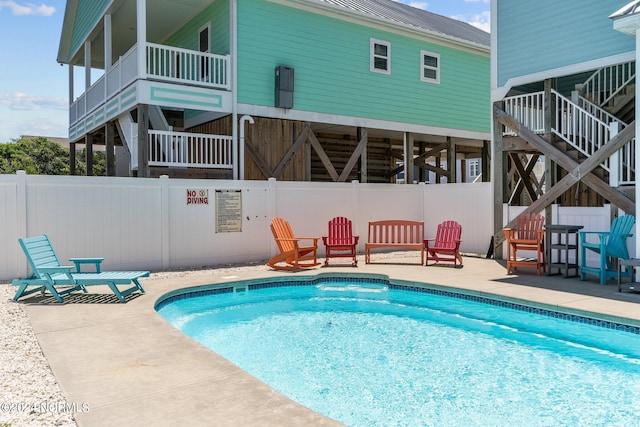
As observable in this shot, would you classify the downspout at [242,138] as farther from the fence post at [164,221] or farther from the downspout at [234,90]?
the fence post at [164,221]

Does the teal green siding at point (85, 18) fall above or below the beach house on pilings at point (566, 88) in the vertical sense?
above

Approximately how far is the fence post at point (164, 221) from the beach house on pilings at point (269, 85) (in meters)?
1.28

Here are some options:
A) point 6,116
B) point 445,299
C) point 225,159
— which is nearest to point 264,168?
point 225,159

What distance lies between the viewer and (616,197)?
28.9ft

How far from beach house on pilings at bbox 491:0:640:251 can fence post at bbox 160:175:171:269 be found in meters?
7.19

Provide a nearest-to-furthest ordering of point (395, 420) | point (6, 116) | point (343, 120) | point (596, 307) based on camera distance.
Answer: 1. point (395, 420)
2. point (596, 307)
3. point (343, 120)
4. point (6, 116)

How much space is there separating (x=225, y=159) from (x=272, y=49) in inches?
125

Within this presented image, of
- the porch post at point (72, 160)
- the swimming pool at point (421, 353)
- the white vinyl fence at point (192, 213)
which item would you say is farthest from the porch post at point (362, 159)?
the porch post at point (72, 160)


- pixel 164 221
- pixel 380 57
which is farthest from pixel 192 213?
pixel 380 57

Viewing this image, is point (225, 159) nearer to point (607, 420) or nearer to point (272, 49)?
point (272, 49)

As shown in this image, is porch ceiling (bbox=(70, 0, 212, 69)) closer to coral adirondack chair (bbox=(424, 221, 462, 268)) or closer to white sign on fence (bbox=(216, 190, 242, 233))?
white sign on fence (bbox=(216, 190, 242, 233))

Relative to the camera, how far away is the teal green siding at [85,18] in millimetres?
14877

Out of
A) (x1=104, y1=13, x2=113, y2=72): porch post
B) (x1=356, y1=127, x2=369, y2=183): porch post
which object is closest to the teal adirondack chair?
(x1=356, y1=127, x2=369, y2=183): porch post

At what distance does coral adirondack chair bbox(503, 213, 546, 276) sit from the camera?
31.0 feet
